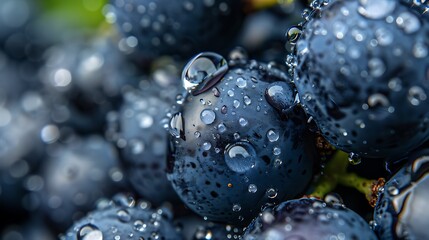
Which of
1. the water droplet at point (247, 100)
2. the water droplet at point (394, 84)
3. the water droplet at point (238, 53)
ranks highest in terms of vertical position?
the water droplet at point (394, 84)

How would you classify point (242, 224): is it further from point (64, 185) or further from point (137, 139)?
point (64, 185)

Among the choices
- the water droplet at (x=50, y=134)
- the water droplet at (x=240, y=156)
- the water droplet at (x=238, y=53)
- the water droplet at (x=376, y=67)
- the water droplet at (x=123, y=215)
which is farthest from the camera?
the water droplet at (x=50, y=134)

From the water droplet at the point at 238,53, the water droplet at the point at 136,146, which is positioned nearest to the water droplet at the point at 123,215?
the water droplet at the point at 136,146

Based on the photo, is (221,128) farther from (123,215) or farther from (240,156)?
(123,215)

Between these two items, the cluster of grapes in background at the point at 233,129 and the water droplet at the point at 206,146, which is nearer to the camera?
the cluster of grapes in background at the point at 233,129

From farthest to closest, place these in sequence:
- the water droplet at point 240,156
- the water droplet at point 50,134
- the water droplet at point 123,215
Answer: the water droplet at point 50,134 → the water droplet at point 123,215 → the water droplet at point 240,156

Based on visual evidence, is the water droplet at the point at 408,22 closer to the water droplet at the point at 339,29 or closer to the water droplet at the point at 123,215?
the water droplet at the point at 339,29
